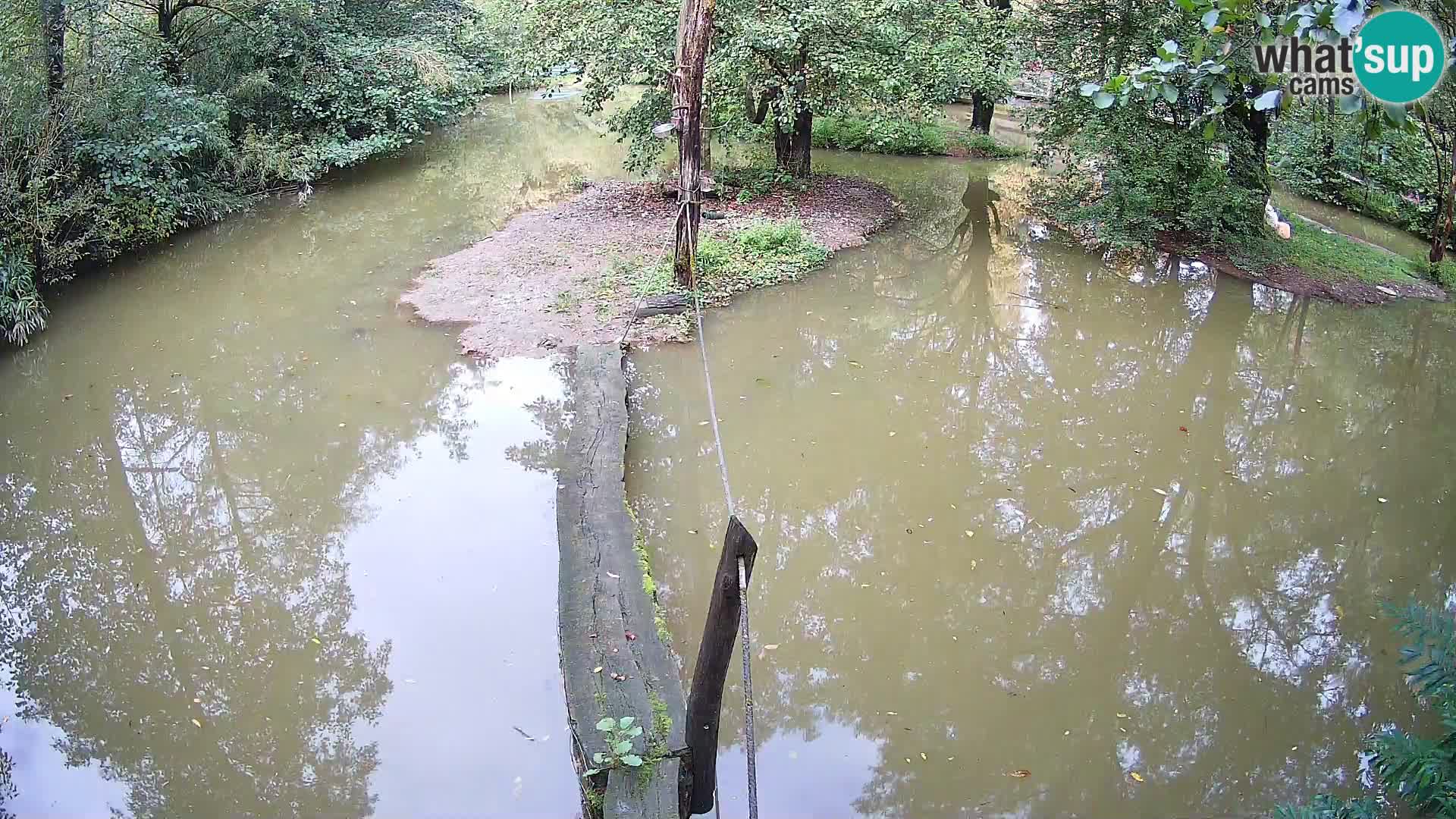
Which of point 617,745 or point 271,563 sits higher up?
point 617,745

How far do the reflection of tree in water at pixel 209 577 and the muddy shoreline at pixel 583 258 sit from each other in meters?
1.03

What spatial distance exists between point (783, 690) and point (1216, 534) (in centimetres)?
293

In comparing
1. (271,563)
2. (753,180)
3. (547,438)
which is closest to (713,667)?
(271,563)

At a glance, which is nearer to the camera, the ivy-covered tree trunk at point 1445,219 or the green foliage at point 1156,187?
the ivy-covered tree trunk at point 1445,219

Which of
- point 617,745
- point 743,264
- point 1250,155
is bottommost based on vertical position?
point 617,745

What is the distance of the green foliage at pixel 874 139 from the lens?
1493cm

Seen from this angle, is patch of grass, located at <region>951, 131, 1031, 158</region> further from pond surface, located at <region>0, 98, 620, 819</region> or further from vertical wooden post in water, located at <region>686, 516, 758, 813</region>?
vertical wooden post in water, located at <region>686, 516, 758, 813</region>

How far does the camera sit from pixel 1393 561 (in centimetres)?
523

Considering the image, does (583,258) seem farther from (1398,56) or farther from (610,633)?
(1398,56)

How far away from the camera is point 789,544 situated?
5352 millimetres

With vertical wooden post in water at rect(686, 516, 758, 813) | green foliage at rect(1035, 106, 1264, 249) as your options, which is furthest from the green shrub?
green foliage at rect(1035, 106, 1264, 249)

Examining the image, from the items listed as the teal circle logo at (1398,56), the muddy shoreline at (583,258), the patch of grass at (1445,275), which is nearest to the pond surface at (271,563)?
the muddy shoreline at (583,258)

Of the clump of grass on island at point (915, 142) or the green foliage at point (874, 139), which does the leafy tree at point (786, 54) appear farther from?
the clump of grass on island at point (915, 142)

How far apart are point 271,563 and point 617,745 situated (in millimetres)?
2895
